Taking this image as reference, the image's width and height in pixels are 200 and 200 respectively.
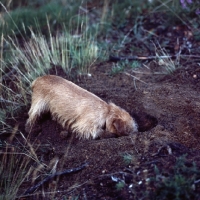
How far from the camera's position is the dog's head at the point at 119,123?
14.8 feet

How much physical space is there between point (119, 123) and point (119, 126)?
29mm

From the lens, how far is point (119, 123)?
177 inches

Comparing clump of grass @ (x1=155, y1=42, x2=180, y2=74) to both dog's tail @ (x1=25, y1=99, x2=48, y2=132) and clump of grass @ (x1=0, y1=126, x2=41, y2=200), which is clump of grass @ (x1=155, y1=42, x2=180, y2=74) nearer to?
dog's tail @ (x1=25, y1=99, x2=48, y2=132)

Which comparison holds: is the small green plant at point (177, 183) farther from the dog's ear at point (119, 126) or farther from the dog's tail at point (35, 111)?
the dog's tail at point (35, 111)

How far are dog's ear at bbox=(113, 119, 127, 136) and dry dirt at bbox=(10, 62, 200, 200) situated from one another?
131 millimetres

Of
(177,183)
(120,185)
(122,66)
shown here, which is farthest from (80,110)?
(122,66)

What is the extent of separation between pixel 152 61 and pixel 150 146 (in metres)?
2.42

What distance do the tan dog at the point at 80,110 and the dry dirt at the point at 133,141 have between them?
0.12 m

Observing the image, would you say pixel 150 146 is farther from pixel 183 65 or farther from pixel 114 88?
pixel 183 65

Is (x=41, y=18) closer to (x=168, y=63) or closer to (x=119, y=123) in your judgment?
(x=168, y=63)

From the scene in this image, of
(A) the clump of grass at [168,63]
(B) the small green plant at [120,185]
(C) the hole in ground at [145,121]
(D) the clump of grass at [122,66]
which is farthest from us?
(D) the clump of grass at [122,66]

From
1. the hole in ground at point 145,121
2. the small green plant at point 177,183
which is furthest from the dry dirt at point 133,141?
the small green plant at point 177,183

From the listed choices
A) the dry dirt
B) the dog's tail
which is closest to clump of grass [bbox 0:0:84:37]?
the dry dirt

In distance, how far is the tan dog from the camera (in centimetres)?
455
